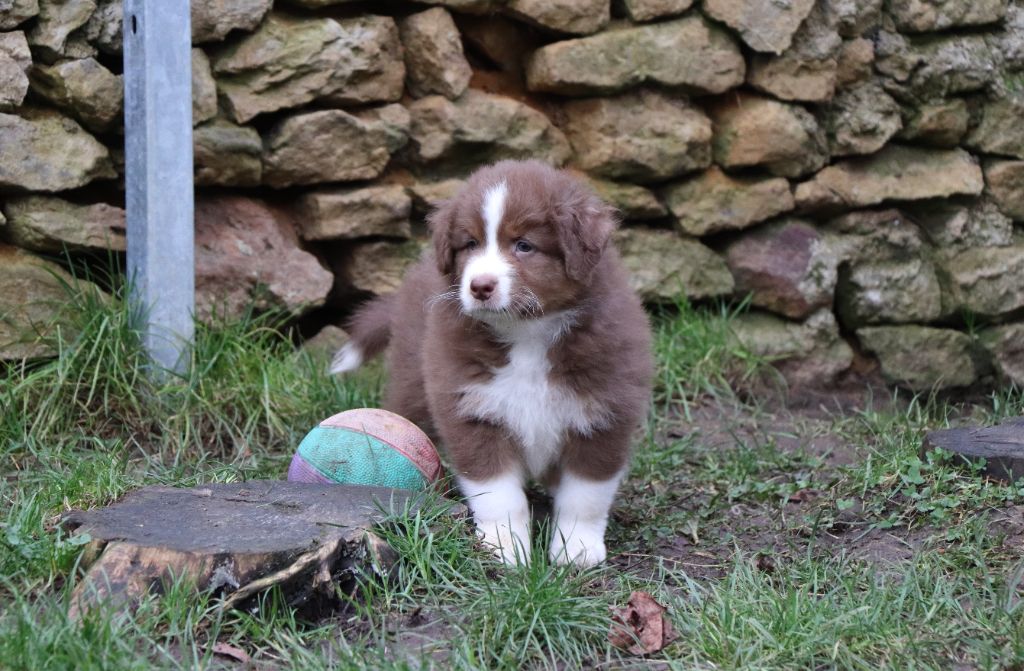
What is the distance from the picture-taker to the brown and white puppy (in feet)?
11.5

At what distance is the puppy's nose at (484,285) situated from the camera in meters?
3.38

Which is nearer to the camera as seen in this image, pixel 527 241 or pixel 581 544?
pixel 527 241

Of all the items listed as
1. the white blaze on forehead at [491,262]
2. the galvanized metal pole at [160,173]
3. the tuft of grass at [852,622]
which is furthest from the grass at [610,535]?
the white blaze on forehead at [491,262]

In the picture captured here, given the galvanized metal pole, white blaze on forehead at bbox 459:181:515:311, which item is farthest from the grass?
white blaze on forehead at bbox 459:181:515:311

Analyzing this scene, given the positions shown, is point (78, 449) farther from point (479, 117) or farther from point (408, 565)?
point (479, 117)

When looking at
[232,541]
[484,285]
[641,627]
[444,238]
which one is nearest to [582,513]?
[641,627]

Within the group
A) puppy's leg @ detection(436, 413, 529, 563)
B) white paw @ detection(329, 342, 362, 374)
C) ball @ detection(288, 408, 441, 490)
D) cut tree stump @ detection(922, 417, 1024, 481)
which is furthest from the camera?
white paw @ detection(329, 342, 362, 374)

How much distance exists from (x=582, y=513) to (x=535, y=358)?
513mm

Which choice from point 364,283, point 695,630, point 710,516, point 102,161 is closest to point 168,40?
point 102,161

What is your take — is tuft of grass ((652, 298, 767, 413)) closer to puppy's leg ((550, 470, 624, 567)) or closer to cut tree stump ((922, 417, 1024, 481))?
cut tree stump ((922, 417, 1024, 481))

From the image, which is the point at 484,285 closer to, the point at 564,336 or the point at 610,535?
the point at 564,336

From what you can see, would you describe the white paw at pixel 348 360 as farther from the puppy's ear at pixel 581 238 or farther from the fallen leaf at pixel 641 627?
the fallen leaf at pixel 641 627

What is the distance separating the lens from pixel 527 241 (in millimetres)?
3521

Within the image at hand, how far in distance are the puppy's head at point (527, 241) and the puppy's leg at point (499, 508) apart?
52cm
